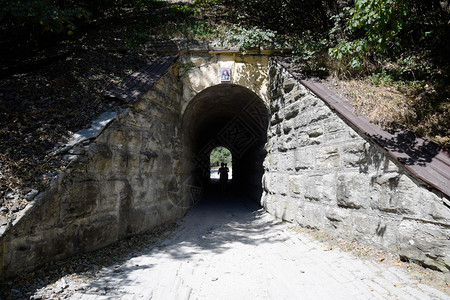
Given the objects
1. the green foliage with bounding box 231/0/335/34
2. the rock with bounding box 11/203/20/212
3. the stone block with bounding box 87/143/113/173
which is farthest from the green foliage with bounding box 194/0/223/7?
the rock with bounding box 11/203/20/212

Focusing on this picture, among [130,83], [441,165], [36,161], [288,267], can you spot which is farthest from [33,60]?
[441,165]

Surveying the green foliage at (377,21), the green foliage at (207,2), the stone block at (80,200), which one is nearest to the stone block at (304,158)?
the green foliage at (377,21)

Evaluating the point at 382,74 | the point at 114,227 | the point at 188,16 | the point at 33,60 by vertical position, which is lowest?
the point at 114,227

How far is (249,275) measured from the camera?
3.39m

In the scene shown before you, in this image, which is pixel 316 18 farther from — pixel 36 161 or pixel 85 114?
pixel 36 161

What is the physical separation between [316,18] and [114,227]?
7455 mm

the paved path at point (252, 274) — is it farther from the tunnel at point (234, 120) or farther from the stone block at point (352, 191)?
the tunnel at point (234, 120)

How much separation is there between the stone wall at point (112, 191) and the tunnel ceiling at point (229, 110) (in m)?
1.10

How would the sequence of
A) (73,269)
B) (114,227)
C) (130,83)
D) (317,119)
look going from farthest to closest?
(130,83) < (317,119) < (114,227) < (73,269)

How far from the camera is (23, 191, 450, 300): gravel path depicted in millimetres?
2771

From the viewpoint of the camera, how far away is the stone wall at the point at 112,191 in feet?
9.82

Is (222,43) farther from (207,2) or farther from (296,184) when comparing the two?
(296,184)

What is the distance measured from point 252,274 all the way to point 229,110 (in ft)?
24.2

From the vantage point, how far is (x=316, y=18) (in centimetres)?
709
